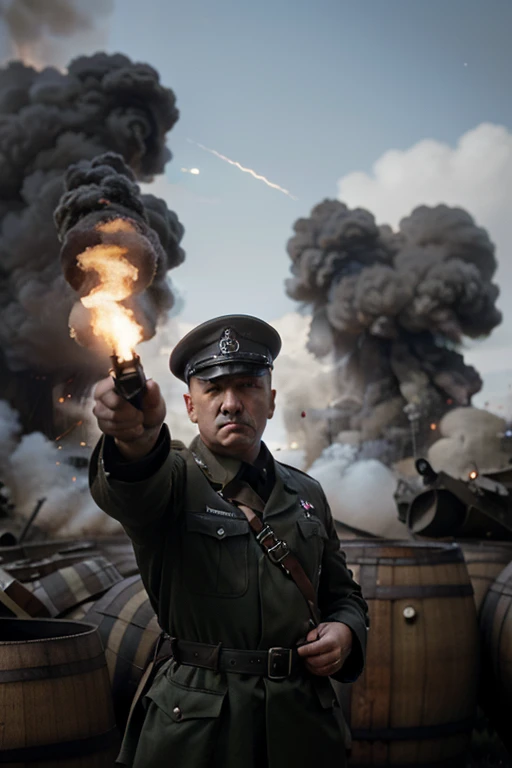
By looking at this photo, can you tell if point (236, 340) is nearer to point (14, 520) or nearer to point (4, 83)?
point (14, 520)

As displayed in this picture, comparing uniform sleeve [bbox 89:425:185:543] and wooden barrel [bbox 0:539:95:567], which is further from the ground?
wooden barrel [bbox 0:539:95:567]

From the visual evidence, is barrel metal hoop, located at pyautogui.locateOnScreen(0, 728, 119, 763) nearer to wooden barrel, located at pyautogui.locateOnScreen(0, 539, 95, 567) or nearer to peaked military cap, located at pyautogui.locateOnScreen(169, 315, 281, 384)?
peaked military cap, located at pyautogui.locateOnScreen(169, 315, 281, 384)

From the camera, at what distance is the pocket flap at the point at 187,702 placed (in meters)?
1.95

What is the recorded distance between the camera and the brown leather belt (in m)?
2.00

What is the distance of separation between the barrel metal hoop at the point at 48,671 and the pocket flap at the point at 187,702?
110 centimetres

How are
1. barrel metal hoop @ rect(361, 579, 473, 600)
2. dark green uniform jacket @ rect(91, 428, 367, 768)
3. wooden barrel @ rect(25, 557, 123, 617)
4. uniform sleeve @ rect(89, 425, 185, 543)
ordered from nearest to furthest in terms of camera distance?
uniform sleeve @ rect(89, 425, 185, 543)
dark green uniform jacket @ rect(91, 428, 367, 768)
barrel metal hoop @ rect(361, 579, 473, 600)
wooden barrel @ rect(25, 557, 123, 617)

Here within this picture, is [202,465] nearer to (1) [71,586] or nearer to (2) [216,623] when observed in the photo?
(2) [216,623]

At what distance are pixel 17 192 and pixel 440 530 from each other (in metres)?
28.0

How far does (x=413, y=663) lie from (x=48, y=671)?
2019 mm

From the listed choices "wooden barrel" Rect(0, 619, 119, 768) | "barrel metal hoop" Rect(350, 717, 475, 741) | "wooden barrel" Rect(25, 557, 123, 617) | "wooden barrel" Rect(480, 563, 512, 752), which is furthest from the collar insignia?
"wooden barrel" Rect(480, 563, 512, 752)

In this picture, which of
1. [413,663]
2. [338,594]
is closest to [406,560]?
[413,663]

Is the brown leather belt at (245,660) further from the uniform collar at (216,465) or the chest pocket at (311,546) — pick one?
the uniform collar at (216,465)

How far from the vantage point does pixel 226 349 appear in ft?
7.55

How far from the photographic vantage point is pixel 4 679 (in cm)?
291
